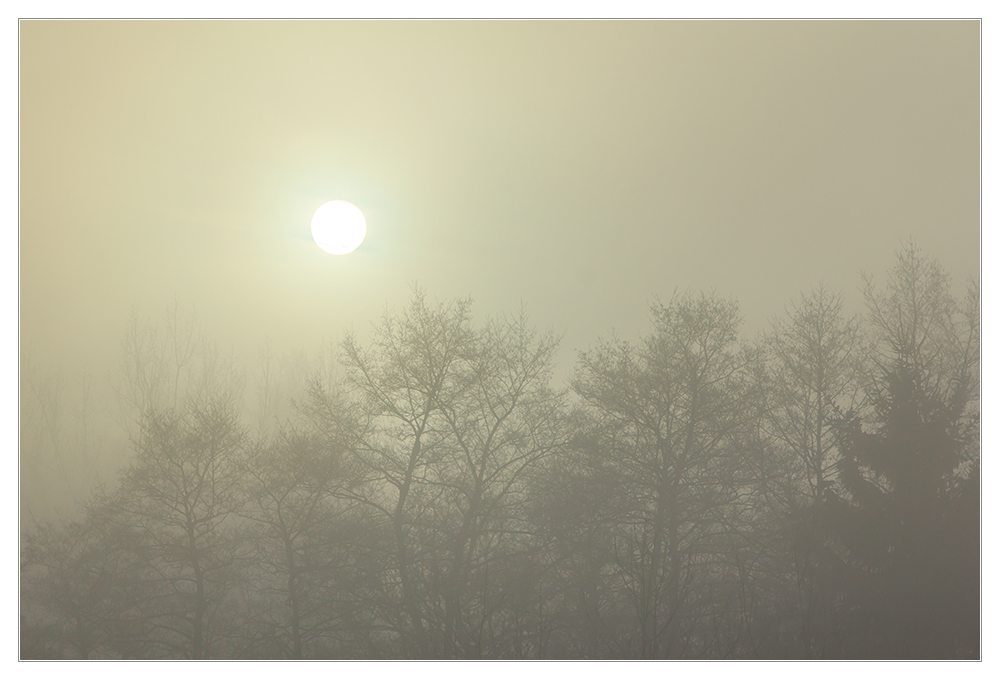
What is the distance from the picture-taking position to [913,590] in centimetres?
389

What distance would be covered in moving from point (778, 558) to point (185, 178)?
4238 millimetres

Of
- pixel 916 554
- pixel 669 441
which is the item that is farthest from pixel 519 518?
pixel 916 554

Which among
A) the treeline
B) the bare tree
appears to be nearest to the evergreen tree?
the treeline

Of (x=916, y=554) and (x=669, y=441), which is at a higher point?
(x=669, y=441)

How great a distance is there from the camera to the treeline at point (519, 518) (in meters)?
3.87

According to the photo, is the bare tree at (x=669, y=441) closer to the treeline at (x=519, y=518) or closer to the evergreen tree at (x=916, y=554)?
the treeline at (x=519, y=518)

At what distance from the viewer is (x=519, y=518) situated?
388 cm

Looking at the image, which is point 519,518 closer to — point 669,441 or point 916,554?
point 669,441

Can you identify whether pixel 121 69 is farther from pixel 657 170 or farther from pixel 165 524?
pixel 657 170

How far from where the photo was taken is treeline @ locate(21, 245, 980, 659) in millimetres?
3869

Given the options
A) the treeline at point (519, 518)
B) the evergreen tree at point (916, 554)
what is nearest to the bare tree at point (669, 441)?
the treeline at point (519, 518)

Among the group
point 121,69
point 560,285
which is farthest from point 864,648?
point 121,69

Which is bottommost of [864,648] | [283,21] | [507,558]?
[864,648]

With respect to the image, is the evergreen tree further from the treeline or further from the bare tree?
the bare tree
